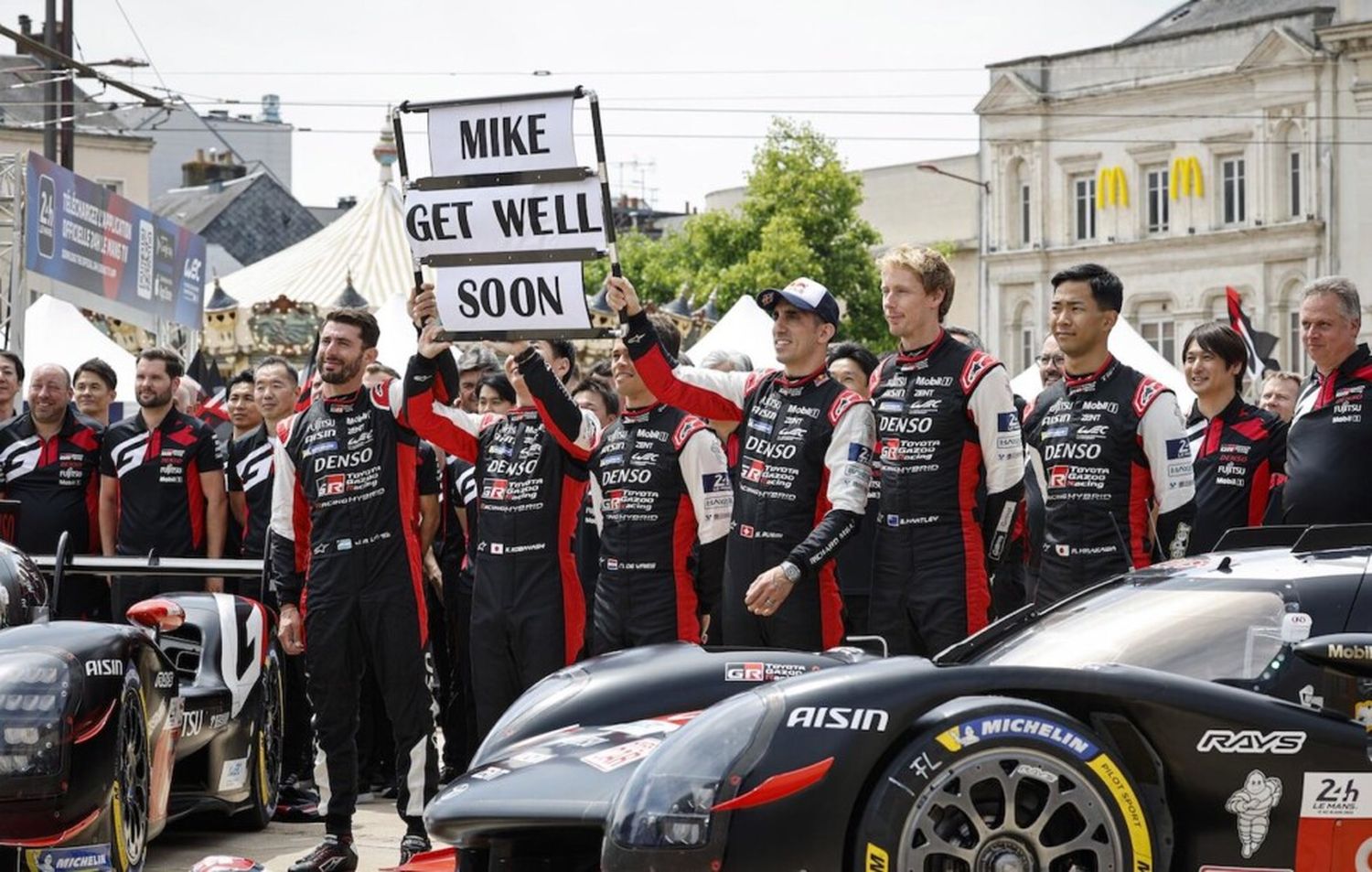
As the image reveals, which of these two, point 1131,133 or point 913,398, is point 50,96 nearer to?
point 1131,133

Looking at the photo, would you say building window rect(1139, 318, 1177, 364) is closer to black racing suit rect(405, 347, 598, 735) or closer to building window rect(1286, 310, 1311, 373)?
building window rect(1286, 310, 1311, 373)

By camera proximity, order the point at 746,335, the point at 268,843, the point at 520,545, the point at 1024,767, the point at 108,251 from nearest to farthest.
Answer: the point at 1024,767 → the point at 520,545 → the point at 268,843 → the point at 746,335 → the point at 108,251

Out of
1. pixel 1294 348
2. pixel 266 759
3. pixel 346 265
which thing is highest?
pixel 346 265

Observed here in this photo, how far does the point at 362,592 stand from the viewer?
7598 millimetres

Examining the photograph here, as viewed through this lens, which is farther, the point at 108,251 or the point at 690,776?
the point at 108,251

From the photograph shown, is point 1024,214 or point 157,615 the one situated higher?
point 1024,214

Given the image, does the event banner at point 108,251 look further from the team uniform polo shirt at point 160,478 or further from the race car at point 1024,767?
the race car at point 1024,767

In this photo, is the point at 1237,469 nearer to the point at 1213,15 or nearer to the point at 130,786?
the point at 130,786

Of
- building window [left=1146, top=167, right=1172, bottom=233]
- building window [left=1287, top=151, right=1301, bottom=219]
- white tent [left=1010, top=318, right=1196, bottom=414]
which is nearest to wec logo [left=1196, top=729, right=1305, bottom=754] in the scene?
white tent [left=1010, top=318, right=1196, bottom=414]

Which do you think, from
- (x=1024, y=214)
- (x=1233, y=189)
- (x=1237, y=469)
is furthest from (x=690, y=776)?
(x=1024, y=214)

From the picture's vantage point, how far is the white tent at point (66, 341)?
739 inches

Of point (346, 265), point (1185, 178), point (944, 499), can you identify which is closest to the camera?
point (944, 499)

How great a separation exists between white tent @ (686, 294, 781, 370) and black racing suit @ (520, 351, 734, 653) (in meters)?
9.95

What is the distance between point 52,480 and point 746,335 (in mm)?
8585
